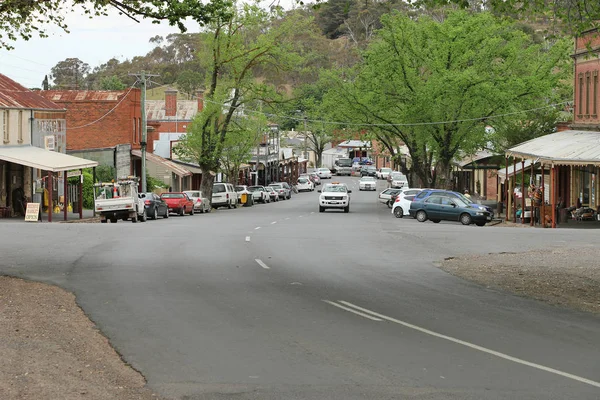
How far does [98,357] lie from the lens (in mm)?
11086

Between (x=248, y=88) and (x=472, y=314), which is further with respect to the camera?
(x=248, y=88)

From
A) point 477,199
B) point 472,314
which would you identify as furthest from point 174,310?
point 477,199

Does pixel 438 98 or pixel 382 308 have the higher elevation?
pixel 438 98

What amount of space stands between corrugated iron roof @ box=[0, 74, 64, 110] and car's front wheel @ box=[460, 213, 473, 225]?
22.3 m

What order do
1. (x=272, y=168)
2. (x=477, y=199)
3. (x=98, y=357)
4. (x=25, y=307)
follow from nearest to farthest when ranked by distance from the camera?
1. (x=98, y=357)
2. (x=25, y=307)
3. (x=477, y=199)
4. (x=272, y=168)

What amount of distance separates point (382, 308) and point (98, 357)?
5584 mm

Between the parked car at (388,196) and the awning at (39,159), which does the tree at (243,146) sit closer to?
the parked car at (388,196)

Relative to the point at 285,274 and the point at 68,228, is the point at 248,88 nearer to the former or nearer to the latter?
the point at 68,228

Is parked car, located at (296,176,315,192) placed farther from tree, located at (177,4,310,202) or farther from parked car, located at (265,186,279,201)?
tree, located at (177,4,310,202)

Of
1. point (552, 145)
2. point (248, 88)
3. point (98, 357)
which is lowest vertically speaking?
point (98, 357)

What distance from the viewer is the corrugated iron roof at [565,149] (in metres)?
37.1

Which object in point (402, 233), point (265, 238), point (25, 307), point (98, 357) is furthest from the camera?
point (402, 233)

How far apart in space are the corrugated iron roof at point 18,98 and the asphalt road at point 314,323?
23029 millimetres

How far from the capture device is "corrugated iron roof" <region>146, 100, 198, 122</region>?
3494 inches
